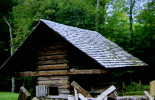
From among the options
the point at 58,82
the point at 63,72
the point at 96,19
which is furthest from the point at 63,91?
the point at 96,19

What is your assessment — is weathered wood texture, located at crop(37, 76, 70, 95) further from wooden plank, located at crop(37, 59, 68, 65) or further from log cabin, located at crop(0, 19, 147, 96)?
wooden plank, located at crop(37, 59, 68, 65)

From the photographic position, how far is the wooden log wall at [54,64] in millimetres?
13594

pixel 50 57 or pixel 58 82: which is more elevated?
pixel 50 57

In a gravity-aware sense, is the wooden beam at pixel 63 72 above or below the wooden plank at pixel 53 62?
below

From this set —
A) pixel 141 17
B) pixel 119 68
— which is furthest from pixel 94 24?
pixel 119 68

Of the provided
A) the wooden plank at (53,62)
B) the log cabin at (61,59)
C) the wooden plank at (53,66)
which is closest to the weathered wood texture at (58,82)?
the log cabin at (61,59)

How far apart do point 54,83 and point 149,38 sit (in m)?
15.6

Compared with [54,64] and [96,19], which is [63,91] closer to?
[54,64]

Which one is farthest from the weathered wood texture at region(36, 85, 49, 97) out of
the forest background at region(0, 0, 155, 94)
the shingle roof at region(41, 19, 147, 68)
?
the forest background at region(0, 0, 155, 94)

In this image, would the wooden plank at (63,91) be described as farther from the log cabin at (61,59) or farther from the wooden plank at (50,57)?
the wooden plank at (50,57)

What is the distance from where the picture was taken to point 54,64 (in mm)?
14062

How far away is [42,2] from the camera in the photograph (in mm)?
34094

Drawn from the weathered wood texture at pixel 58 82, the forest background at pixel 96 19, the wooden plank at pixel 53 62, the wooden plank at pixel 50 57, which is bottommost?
the weathered wood texture at pixel 58 82

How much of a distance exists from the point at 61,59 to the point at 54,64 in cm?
49
